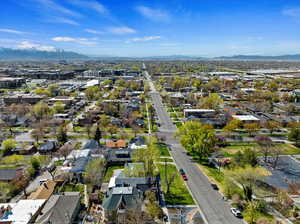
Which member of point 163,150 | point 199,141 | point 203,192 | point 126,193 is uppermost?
point 199,141

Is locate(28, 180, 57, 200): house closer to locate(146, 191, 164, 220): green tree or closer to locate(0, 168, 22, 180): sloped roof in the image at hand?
locate(0, 168, 22, 180): sloped roof

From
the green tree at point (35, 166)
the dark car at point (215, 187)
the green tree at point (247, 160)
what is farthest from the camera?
the green tree at point (35, 166)

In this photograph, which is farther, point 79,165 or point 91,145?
point 91,145

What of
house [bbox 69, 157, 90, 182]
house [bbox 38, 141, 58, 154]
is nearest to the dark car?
house [bbox 69, 157, 90, 182]

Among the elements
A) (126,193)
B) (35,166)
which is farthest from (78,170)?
(126,193)

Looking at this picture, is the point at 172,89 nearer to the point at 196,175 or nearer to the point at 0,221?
the point at 196,175

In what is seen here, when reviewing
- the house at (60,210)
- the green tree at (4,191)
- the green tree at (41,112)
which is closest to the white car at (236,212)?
the house at (60,210)

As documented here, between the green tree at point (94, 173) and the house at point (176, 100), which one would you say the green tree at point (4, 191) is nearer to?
the green tree at point (94, 173)

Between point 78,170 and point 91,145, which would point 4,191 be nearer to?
point 78,170
